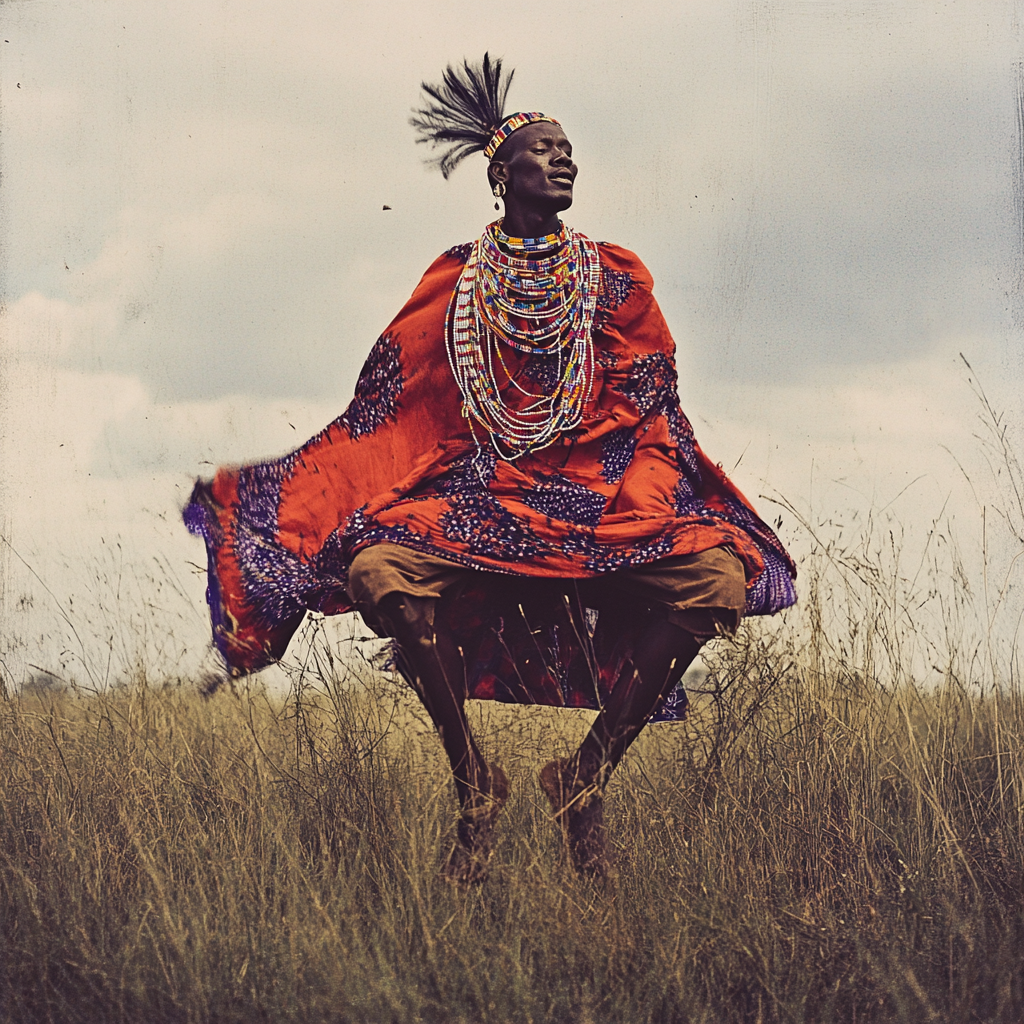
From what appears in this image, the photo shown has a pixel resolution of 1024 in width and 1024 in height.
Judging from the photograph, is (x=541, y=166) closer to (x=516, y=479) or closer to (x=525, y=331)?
(x=525, y=331)

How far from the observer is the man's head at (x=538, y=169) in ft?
12.2

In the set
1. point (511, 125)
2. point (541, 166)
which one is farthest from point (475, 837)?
point (511, 125)

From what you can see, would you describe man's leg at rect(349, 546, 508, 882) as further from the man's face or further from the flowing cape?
the man's face

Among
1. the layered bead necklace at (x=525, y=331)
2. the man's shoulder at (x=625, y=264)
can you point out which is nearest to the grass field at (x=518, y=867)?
the layered bead necklace at (x=525, y=331)

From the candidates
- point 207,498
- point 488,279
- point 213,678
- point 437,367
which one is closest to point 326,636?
point 213,678

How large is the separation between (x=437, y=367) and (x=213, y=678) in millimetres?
1199

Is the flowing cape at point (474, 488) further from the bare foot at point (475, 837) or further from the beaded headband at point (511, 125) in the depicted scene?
the bare foot at point (475, 837)

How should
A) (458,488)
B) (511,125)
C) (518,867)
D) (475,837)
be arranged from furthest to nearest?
(511,125) → (458,488) → (475,837) → (518,867)

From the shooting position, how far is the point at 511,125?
3.82 m

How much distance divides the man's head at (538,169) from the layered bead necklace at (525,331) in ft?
0.39

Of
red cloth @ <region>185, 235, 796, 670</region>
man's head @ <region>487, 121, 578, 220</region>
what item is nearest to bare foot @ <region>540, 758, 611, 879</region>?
red cloth @ <region>185, 235, 796, 670</region>

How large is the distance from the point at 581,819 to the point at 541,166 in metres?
1.92

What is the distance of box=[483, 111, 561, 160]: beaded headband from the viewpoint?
3805 mm

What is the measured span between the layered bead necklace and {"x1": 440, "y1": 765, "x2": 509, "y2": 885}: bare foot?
106 cm
